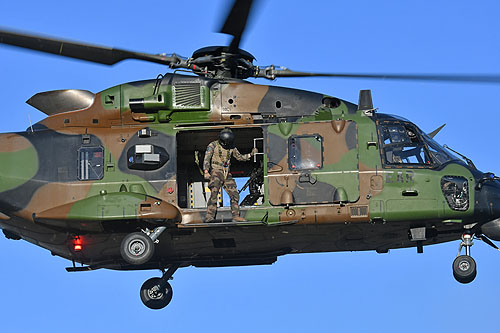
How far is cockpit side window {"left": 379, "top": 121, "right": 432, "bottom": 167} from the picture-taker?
20141 millimetres

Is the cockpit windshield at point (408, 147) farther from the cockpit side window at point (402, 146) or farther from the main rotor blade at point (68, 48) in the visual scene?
the main rotor blade at point (68, 48)

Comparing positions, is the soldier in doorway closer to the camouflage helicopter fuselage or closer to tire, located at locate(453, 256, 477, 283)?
the camouflage helicopter fuselage

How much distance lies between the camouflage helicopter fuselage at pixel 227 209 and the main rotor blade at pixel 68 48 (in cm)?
95

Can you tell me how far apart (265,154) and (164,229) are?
7.89 feet

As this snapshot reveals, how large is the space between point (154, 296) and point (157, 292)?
0.35 ft

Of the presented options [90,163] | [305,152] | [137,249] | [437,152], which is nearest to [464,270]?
[437,152]

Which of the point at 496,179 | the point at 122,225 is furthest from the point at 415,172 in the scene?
the point at 122,225

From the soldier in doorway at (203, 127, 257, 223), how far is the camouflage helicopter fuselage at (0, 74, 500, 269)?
26cm

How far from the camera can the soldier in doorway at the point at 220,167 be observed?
2014cm

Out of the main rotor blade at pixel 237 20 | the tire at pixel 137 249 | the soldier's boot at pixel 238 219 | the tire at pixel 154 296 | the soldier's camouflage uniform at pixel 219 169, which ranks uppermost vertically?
the main rotor blade at pixel 237 20

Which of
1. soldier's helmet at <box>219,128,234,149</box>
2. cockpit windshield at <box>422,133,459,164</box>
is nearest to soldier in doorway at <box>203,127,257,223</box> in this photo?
soldier's helmet at <box>219,128,234,149</box>

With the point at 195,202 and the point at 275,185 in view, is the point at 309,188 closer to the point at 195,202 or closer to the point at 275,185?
the point at 275,185

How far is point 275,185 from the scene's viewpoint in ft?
65.8

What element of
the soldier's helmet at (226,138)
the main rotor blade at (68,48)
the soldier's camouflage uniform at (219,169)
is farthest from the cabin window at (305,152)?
the main rotor blade at (68,48)
